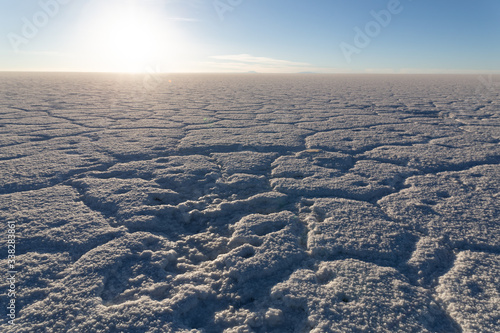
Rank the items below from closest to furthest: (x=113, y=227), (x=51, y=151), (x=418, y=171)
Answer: (x=113, y=227) → (x=418, y=171) → (x=51, y=151)

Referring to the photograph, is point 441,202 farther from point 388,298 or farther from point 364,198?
point 388,298

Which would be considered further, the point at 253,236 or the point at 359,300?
the point at 253,236

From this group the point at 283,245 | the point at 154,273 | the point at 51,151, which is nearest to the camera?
the point at 154,273

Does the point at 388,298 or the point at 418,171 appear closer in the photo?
the point at 388,298

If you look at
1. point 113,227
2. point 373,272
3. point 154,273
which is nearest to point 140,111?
point 113,227

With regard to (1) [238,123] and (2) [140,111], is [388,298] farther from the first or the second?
(2) [140,111]

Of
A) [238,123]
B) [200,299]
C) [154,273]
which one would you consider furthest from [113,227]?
[238,123]
